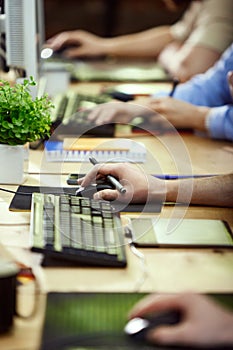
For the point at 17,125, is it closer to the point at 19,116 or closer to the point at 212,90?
the point at 19,116

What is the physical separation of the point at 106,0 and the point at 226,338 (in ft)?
16.3

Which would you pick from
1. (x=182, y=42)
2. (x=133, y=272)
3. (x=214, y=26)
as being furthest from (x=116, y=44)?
(x=133, y=272)

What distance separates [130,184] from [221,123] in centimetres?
70

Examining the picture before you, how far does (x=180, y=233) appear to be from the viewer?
1397 mm

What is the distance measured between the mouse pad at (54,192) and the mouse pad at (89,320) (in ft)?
1.25

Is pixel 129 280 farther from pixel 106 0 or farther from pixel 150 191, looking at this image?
pixel 106 0

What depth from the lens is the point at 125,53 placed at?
11.2ft

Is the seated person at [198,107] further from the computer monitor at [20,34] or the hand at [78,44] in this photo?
the hand at [78,44]

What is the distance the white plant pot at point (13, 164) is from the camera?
5.33ft

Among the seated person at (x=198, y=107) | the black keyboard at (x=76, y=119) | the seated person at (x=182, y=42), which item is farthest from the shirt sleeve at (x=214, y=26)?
the black keyboard at (x=76, y=119)

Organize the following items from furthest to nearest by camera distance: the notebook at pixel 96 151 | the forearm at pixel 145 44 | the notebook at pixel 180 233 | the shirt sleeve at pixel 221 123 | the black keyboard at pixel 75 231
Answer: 1. the forearm at pixel 145 44
2. the shirt sleeve at pixel 221 123
3. the notebook at pixel 96 151
4. the notebook at pixel 180 233
5. the black keyboard at pixel 75 231

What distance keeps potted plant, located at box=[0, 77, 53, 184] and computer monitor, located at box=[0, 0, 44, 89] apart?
40 centimetres

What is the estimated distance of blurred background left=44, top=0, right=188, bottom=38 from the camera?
5.70m

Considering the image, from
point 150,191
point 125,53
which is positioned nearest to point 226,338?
point 150,191
